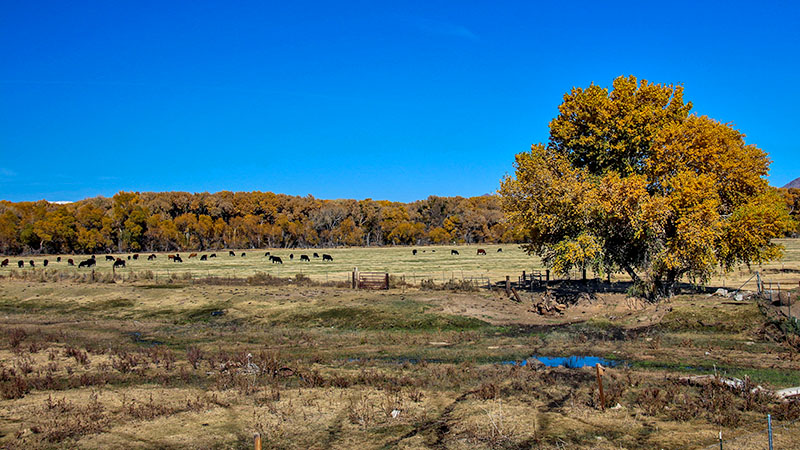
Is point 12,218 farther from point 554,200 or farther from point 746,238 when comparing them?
point 746,238

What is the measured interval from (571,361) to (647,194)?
13498 mm

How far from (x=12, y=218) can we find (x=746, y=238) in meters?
134

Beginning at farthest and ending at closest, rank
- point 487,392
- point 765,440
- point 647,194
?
point 647,194 → point 487,392 → point 765,440

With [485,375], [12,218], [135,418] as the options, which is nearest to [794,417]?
[485,375]

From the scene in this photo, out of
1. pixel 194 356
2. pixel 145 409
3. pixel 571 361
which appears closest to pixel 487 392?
pixel 571 361

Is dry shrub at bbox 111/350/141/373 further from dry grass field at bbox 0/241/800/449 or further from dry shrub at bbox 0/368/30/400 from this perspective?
dry shrub at bbox 0/368/30/400

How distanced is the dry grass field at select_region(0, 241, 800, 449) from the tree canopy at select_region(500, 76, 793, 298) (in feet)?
9.19

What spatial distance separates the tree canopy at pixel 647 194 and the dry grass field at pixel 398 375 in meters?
2.80

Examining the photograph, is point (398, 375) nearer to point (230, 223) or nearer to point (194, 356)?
point (194, 356)

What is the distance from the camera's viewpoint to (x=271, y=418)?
39.1 ft

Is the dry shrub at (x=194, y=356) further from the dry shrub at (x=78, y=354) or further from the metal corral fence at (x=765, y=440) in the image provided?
the metal corral fence at (x=765, y=440)

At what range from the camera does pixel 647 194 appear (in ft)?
89.9

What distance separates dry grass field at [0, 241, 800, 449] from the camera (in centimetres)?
1084

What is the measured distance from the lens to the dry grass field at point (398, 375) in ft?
35.6
